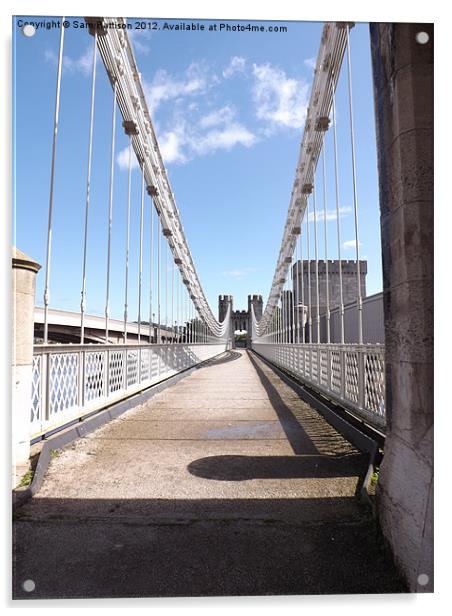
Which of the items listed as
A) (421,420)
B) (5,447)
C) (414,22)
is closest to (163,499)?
(5,447)

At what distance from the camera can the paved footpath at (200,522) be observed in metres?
1.64

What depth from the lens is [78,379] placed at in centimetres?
439

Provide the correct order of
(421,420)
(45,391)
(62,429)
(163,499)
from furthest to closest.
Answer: (62,429) → (45,391) → (163,499) → (421,420)

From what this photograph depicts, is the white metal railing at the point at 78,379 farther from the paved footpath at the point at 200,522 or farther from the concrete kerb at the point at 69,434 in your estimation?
the paved footpath at the point at 200,522

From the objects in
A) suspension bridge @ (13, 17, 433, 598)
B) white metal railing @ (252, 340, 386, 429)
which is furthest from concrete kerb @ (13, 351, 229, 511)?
white metal railing @ (252, 340, 386, 429)

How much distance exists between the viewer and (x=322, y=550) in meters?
1.88

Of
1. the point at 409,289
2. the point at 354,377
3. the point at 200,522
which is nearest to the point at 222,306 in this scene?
the point at 354,377

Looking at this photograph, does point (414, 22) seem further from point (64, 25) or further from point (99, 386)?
point (99, 386)

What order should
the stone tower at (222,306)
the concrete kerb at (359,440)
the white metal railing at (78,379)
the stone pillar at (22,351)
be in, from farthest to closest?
the stone tower at (222,306), the white metal railing at (78,379), the stone pillar at (22,351), the concrete kerb at (359,440)

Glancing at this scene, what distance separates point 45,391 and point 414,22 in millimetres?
3672

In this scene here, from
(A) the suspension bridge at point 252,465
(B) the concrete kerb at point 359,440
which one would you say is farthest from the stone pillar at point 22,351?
(B) the concrete kerb at point 359,440

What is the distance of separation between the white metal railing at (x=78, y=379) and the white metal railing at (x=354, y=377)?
3.13 m

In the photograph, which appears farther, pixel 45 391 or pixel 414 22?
pixel 45 391

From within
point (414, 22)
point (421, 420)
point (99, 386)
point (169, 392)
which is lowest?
point (169, 392)
